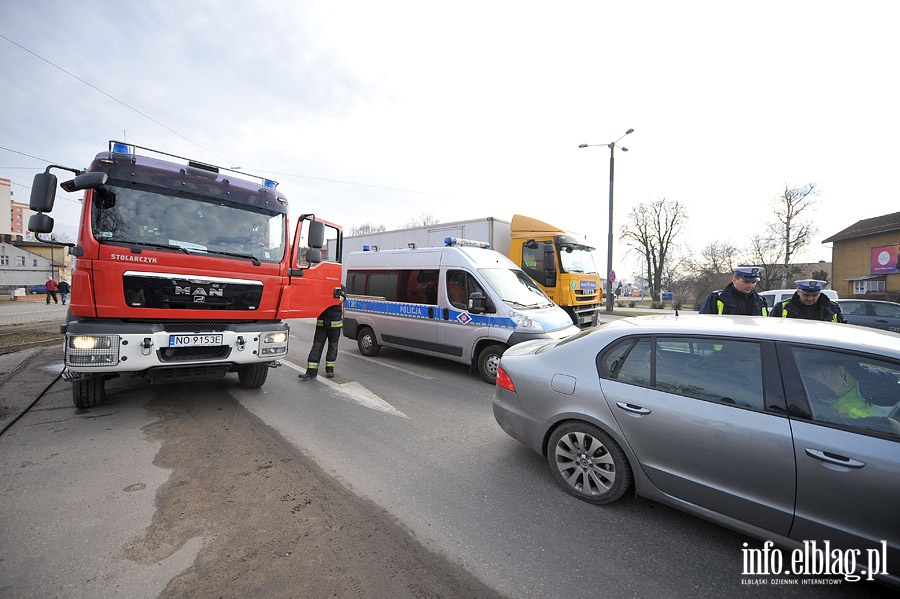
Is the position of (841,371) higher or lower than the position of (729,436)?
higher

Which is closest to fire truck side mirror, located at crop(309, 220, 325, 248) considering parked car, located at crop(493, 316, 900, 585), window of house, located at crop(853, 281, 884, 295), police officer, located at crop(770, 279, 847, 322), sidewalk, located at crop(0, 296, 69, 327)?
parked car, located at crop(493, 316, 900, 585)

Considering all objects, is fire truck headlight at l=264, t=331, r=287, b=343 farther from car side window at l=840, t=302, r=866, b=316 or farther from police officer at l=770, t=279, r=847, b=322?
car side window at l=840, t=302, r=866, b=316

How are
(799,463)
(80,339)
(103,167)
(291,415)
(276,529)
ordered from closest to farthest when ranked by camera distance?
(799,463) < (276,529) < (80,339) < (103,167) < (291,415)

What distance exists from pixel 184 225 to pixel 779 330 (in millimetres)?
5895

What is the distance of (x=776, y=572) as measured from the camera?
223 cm

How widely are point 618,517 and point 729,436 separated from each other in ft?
3.19

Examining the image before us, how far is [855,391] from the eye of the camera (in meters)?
2.05

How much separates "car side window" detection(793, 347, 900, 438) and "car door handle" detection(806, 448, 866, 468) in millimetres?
182

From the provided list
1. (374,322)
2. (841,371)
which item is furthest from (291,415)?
(841,371)

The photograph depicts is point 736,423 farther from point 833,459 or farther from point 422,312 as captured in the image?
point 422,312

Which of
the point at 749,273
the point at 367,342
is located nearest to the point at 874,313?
the point at 749,273

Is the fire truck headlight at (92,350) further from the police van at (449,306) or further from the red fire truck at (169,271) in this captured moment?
the police van at (449,306)

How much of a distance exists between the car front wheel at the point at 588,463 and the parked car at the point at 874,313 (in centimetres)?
1057

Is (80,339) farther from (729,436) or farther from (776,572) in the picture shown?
(776,572)
